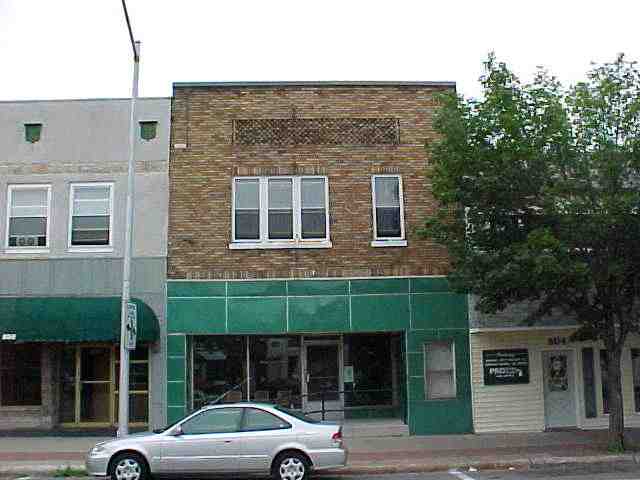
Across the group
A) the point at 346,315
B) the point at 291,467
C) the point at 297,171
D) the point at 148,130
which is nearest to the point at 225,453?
the point at 291,467

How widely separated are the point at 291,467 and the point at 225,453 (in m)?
1.07

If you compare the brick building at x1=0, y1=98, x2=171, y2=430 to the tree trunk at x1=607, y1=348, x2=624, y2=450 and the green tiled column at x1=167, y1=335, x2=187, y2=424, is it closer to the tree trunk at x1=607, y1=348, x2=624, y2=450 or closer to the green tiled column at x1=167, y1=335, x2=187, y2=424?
the green tiled column at x1=167, y1=335, x2=187, y2=424

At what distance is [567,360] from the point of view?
62.7ft

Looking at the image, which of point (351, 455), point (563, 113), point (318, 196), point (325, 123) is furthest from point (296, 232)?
point (563, 113)

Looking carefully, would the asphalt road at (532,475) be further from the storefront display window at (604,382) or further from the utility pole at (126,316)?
the storefront display window at (604,382)

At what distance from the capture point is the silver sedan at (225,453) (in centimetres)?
1234

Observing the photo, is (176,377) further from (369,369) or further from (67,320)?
(369,369)

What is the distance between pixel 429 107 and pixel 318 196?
3.55 m

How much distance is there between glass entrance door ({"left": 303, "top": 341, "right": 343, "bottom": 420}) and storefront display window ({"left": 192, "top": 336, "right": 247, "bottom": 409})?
65.1 inches

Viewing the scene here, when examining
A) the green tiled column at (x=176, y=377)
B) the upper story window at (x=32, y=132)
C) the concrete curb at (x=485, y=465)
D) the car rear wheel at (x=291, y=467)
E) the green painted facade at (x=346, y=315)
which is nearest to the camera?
the car rear wheel at (x=291, y=467)

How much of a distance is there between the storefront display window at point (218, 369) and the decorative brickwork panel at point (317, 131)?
4.97 metres

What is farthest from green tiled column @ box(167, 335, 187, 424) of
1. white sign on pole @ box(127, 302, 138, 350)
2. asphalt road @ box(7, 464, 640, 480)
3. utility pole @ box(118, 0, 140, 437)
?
asphalt road @ box(7, 464, 640, 480)

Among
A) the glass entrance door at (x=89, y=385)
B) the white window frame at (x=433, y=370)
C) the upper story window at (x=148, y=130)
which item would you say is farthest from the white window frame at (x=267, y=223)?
the glass entrance door at (x=89, y=385)

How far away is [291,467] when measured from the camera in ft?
40.4
